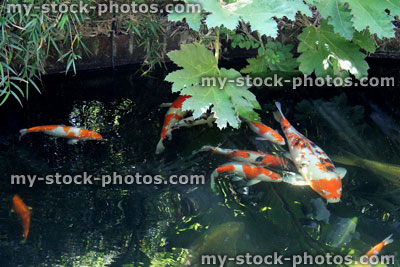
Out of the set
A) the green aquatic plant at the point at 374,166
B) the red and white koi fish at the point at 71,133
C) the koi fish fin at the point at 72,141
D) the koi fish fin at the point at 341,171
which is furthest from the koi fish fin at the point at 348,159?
the koi fish fin at the point at 72,141

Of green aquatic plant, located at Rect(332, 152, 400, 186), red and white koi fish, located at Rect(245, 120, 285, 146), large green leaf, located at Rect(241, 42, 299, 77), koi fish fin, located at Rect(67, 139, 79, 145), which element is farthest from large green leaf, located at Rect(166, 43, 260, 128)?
koi fish fin, located at Rect(67, 139, 79, 145)

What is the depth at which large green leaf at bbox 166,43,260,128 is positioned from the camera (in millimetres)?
3473

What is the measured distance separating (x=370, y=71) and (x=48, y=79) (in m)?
3.38

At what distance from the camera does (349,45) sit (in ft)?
13.3

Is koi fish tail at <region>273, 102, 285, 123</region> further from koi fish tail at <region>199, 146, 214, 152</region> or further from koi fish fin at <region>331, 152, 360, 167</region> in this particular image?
koi fish tail at <region>199, 146, 214, 152</region>

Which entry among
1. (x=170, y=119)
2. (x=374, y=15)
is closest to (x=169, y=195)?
(x=170, y=119)

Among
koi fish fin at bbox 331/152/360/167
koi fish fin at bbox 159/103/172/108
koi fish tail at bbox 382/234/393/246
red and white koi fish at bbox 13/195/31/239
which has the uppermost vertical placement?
koi fish fin at bbox 159/103/172/108

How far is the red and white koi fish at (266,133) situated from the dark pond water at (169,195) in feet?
0.21

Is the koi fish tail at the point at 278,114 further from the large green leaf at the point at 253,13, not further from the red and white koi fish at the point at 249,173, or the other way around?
the large green leaf at the point at 253,13

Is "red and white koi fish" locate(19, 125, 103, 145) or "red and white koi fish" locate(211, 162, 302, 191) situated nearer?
"red and white koi fish" locate(211, 162, 302, 191)

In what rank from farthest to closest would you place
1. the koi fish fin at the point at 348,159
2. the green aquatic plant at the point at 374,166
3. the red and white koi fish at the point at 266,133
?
1. the red and white koi fish at the point at 266,133
2. the koi fish fin at the point at 348,159
3. the green aquatic plant at the point at 374,166

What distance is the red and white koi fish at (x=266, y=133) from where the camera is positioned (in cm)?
396

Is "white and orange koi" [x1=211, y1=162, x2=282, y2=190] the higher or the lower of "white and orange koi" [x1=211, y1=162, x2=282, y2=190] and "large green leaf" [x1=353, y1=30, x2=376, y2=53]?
the lower

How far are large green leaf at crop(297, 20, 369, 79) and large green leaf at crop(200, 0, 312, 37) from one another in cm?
79
